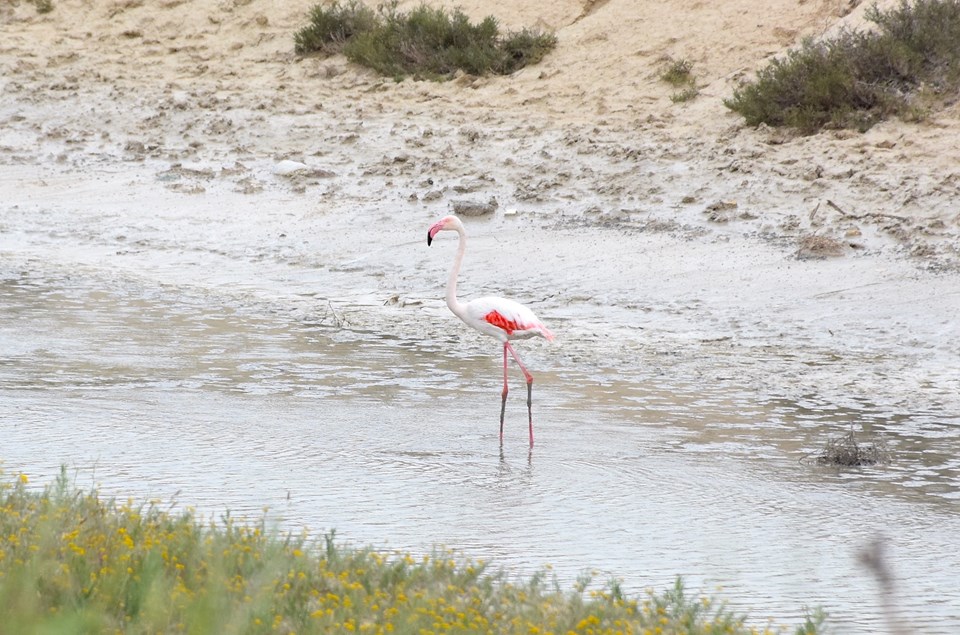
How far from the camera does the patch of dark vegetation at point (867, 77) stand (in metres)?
13.9

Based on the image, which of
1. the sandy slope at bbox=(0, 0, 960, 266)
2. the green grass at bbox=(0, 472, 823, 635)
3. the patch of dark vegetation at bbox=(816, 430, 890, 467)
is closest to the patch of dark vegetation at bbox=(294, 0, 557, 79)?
the sandy slope at bbox=(0, 0, 960, 266)

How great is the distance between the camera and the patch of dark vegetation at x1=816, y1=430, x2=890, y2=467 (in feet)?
24.5

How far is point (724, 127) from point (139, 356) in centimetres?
696

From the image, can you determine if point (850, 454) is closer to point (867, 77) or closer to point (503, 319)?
point (503, 319)

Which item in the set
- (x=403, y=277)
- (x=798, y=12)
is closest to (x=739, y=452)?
(x=403, y=277)

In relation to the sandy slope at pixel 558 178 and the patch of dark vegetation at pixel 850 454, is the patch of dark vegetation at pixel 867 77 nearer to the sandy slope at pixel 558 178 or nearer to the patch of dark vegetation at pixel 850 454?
the sandy slope at pixel 558 178

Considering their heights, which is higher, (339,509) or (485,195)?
(485,195)

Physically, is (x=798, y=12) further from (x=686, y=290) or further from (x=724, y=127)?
(x=686, y=290)

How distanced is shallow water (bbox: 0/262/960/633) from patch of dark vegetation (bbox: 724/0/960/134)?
493 centimetres

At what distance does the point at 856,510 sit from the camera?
6797 mm

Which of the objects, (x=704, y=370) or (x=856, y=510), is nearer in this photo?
(x=856, y=510)

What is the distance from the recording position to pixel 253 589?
13.1ft

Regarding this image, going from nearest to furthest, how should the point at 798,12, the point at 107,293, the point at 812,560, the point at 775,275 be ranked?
the point at 812,560 < the point at 775,275 < the point at 107,293 < the point at 798,12

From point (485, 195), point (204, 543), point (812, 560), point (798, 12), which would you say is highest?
point (798, 12)
